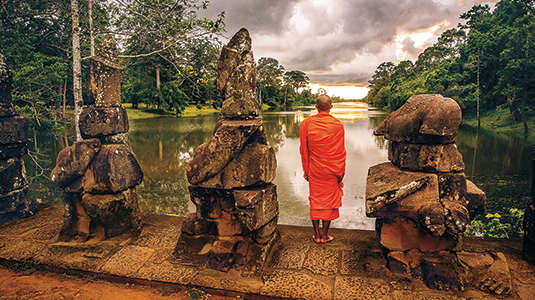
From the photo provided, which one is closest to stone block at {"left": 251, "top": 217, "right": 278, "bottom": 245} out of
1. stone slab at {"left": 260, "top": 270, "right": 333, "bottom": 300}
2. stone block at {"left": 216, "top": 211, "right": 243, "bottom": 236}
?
stone block at {"left": 216, "top": 211, "right": 243, "bottom": 236}

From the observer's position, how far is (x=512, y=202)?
7438 millimetres

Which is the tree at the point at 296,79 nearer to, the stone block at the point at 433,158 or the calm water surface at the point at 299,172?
the calm water surface at the point at 299,172

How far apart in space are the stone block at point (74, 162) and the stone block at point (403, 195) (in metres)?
2.98

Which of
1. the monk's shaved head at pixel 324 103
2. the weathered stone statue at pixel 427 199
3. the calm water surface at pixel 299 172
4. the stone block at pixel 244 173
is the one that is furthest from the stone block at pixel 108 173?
the calm water surface at pixel 299 172

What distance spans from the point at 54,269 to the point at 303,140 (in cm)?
290

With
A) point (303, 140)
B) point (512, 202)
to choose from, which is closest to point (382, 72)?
point (512, 202)

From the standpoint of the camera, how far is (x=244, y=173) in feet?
9.08

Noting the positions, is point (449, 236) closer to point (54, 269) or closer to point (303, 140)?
point (303, 140)

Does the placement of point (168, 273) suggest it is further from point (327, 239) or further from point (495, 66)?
point (495, 66)

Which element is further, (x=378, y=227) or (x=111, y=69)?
(x=111, y=69)

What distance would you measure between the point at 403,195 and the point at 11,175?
15.9 feet

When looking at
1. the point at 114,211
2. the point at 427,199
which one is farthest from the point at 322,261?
the point at 114,211

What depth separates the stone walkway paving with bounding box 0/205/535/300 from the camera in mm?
2346

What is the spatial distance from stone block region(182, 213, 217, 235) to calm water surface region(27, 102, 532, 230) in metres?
3.77
